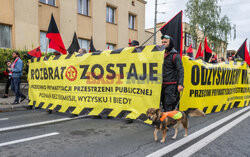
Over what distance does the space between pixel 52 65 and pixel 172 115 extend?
406 cm

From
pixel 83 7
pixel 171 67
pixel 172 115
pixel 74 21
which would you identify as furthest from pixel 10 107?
pixel 83 7

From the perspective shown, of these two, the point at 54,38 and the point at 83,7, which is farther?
the point at 83,7

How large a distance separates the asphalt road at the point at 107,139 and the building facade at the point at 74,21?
23.7 feet

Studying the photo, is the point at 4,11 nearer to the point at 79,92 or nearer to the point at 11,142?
the point at 79,92

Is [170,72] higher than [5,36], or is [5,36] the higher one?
[5,36]

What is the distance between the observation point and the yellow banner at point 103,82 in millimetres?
4277

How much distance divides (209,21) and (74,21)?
66.4ft

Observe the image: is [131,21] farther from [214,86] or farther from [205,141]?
[205,141]

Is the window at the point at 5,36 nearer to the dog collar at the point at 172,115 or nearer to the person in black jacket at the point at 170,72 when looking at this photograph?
the person in black jacket at the point at 170,72

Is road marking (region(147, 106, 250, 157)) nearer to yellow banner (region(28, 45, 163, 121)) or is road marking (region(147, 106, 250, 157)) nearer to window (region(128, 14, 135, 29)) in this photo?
yellow banner (region(28, 45, 163, 121))

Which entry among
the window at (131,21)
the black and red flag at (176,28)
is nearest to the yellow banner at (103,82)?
the black and red flag at (176,28)

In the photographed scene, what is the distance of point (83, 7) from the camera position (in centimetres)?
1547

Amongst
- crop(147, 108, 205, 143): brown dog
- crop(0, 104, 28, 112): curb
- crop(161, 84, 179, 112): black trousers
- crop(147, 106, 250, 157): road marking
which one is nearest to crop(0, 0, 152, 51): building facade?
crop(0, 104, 28, 112): curb

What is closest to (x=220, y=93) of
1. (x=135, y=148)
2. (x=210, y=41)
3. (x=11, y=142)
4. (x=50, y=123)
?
(x=135, y=148)
